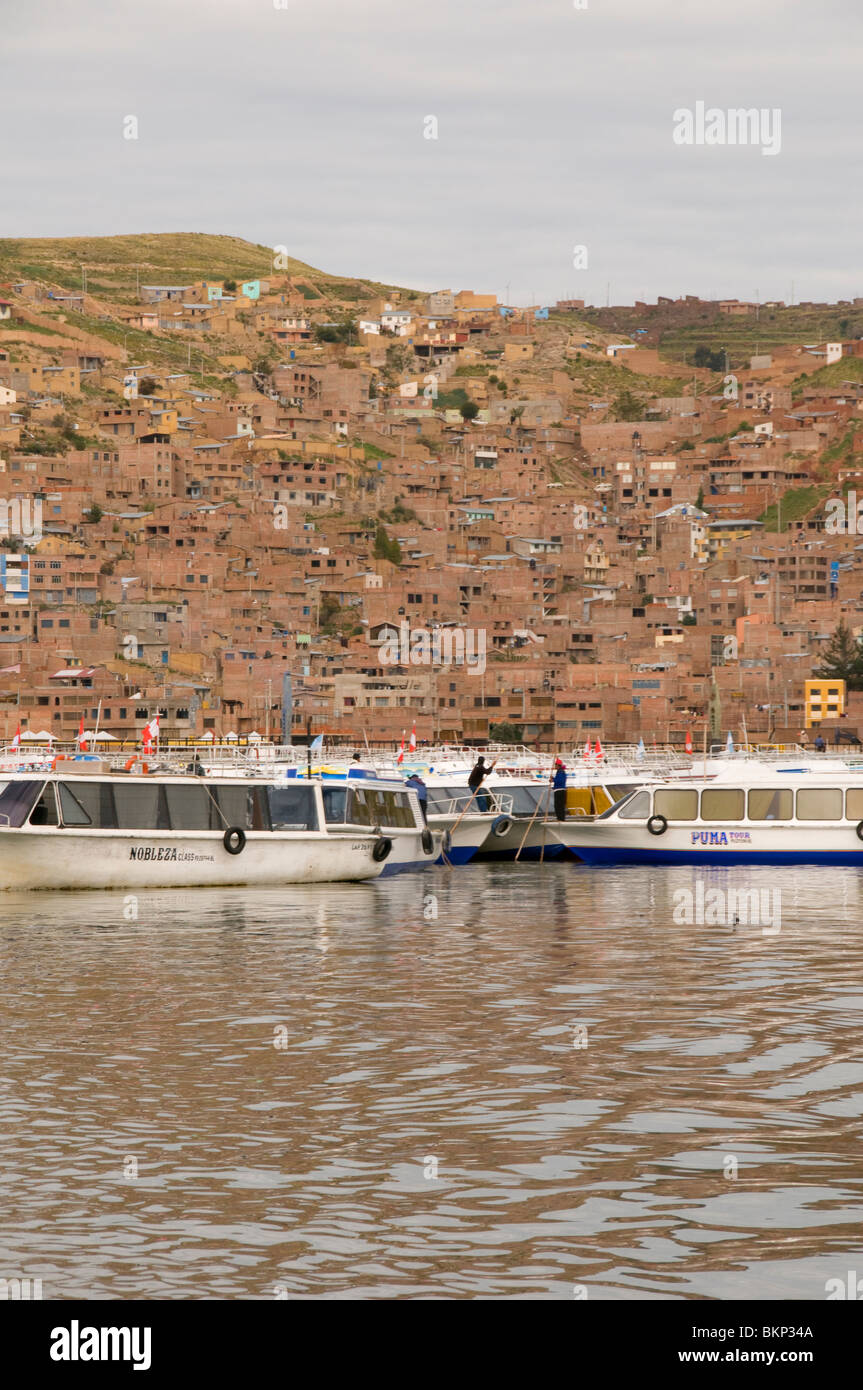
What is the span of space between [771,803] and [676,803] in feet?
7.19

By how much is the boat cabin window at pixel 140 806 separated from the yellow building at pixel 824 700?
106357mm

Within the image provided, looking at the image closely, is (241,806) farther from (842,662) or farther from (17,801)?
(842,662)

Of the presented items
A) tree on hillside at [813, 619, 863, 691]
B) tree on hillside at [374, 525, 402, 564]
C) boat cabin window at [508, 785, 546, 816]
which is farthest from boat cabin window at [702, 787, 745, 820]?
tree on hillside at [374, 525, 402, 564]

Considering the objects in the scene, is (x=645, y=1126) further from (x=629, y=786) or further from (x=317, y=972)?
(x=629, y=786)

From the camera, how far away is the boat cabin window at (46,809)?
34875mm

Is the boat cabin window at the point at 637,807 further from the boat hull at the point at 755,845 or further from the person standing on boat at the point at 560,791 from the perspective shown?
the person standing on boat at the point at 560,791

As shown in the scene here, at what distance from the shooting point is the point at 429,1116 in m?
15.4

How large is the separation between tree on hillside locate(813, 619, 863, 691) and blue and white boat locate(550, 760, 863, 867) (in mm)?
102173

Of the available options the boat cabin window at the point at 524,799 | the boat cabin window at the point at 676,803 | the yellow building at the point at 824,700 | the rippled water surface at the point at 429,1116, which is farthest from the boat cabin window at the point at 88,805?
the yellow building at the point at 824,700

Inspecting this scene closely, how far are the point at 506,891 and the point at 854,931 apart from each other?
35.2 ft

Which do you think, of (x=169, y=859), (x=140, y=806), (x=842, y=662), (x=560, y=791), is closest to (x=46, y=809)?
(x=140, y=806)

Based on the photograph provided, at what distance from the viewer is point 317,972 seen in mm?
24328

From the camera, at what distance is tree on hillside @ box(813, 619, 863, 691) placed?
148 m

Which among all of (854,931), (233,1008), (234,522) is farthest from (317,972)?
(234,522)
